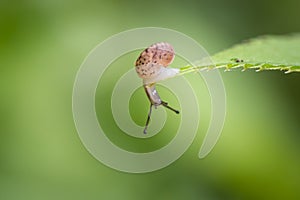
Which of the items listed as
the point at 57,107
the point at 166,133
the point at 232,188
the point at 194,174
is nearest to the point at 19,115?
the point at 57,107

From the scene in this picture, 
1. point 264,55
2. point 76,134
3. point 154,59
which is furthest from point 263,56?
point 76,134

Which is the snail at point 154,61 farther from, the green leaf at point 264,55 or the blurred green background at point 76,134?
the blurred green background at point 76,134

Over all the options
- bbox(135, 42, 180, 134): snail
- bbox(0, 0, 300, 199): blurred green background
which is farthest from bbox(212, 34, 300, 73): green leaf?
bbox(0, 0, 300, 199): blurred green background

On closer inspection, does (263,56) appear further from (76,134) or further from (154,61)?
(76,134)

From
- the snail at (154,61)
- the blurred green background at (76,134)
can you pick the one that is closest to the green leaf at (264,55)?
the snail at (154,61)

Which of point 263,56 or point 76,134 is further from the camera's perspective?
point 76,134

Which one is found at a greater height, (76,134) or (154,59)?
(76,134)

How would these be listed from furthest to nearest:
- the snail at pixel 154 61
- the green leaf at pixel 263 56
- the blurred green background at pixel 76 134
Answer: the blurred green background at pixel 76 134, the snail at pixel 154 61, the green leaf at pixel 263 56

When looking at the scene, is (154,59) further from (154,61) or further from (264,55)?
(264,55)
